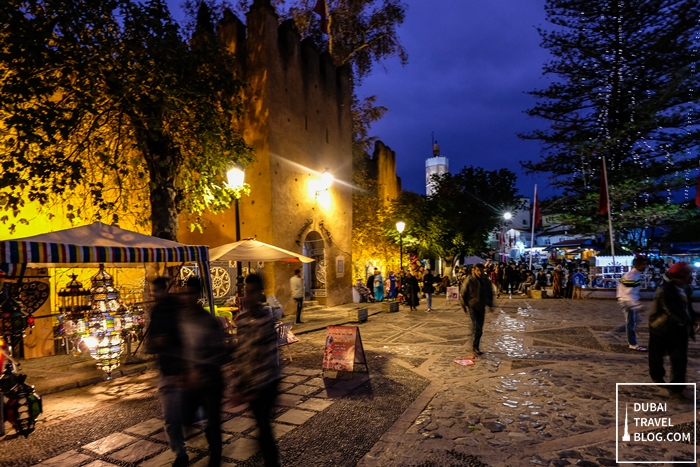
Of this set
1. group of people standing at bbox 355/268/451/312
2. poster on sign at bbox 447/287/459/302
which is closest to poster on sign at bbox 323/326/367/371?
group of people standing at bbox 355/268/451/312

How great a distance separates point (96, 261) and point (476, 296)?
7.08 metres

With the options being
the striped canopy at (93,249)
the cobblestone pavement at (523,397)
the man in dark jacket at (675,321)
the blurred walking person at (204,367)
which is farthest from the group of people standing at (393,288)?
the blurred walking person at (204,367)

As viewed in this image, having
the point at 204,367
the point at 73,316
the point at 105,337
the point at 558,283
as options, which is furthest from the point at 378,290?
the point at 204,367

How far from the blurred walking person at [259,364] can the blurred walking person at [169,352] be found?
529 mm

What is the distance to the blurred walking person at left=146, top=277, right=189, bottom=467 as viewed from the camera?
12.7 ft

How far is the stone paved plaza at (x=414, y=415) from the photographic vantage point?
4.61m

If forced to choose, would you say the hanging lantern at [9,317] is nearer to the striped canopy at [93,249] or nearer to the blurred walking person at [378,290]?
the striped canopy at [93,249]

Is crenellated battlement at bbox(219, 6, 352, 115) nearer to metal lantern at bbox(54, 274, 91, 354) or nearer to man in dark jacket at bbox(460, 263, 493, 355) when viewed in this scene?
metal lantern at bbox(54, 274, 91, 354)

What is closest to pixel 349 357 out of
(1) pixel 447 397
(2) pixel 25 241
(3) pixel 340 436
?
(1) pixel 447 397

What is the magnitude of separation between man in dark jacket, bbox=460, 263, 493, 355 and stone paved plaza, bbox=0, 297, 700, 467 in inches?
28.7

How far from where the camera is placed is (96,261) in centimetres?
762

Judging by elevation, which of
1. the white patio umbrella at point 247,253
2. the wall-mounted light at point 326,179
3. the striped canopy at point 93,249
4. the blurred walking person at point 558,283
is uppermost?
the wall-mounted light at point 326,179

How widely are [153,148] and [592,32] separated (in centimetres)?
2644

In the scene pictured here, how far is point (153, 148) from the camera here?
1036cm
